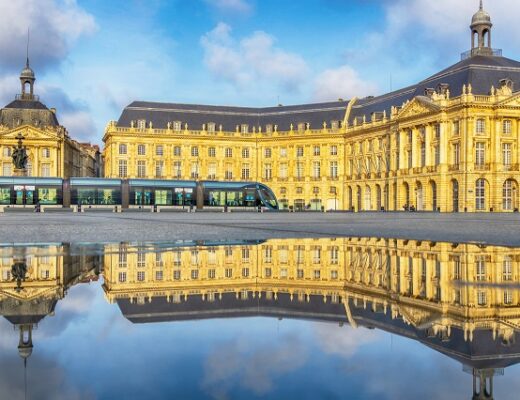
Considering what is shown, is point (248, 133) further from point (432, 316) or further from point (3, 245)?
point (432, 316)

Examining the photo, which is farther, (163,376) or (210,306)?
(210,306)

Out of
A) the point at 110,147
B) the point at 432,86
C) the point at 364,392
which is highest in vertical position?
the point at 432,86

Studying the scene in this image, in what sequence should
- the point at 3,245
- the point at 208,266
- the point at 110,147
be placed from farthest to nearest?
the point at 110,147
the point at 3,245
the point at 208,266

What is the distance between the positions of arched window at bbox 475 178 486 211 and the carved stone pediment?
934 cm

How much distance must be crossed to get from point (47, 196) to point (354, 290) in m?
51.6

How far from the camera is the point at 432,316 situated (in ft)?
13.4

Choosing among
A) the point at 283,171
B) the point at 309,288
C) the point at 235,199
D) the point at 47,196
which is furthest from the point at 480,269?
the point at 283,171

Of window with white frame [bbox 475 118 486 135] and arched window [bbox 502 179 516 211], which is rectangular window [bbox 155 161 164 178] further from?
arched window [bbox 502 179 516 211]

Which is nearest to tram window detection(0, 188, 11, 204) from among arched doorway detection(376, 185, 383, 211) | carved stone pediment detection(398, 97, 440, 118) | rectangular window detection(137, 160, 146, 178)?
rectangular window detection(137, 160, 146, 178)

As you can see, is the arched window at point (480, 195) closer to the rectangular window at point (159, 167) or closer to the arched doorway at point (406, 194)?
the arched doorway at point (406, 194)

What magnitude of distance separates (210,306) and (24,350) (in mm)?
1554

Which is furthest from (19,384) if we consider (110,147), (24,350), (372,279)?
(110,147)

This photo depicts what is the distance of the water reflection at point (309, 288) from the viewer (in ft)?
11.8

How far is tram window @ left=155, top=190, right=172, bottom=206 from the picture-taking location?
5578cm
